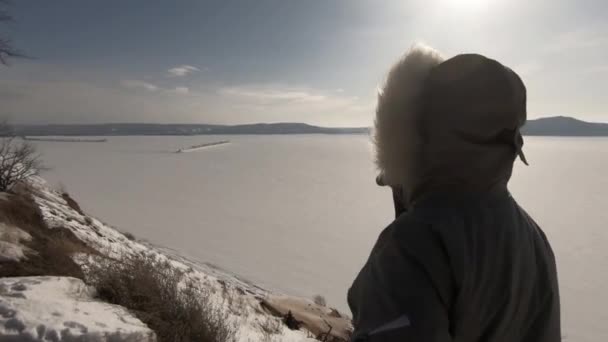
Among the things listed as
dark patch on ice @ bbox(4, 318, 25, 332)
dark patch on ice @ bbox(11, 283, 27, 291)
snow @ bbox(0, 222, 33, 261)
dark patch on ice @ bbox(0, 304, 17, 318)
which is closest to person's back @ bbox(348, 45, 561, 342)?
dark patch on ice @ bbox(4, 318, 25, 332)

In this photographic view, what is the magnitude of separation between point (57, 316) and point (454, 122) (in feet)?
8.94

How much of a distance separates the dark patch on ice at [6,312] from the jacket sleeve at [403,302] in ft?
8.33

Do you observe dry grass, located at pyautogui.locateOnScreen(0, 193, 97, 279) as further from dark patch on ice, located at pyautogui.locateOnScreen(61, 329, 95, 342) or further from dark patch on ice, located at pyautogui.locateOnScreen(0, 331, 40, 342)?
dark patch on ice, located at pyautogui.locateOnScreen(61, 329, 95, 342)

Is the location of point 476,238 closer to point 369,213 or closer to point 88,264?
point 88,264

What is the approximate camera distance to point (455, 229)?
744mm

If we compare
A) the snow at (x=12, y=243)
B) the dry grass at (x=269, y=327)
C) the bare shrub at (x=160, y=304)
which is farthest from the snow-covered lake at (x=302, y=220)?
the snow at (x=12, y=243)

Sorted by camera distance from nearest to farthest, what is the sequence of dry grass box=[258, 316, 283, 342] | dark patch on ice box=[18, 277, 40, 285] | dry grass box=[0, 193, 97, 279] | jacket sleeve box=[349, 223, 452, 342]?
1. jacket sleeve box=[349, 223, 452, 342]
2. dark patch on ice box=[18, 277, 40, 285]
3. dry grass box=[0, 193, 97, 279]
4. dry grass box=[258, 316, 283, 342]

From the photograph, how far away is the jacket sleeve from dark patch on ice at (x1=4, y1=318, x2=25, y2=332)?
241cm

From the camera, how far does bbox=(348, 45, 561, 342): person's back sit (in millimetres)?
723

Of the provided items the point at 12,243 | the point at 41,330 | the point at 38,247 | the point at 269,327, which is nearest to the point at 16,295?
the point at 41,330

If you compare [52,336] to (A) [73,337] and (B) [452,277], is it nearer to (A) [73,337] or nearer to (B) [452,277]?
(A) [73,337]

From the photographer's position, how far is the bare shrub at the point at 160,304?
301cm

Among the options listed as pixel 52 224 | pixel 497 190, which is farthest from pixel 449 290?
pixel 52 224

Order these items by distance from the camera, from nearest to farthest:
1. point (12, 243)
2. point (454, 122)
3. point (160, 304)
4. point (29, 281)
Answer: point (454, 122)
point (29, 281)
point (160, 304)
point (12, 243)
